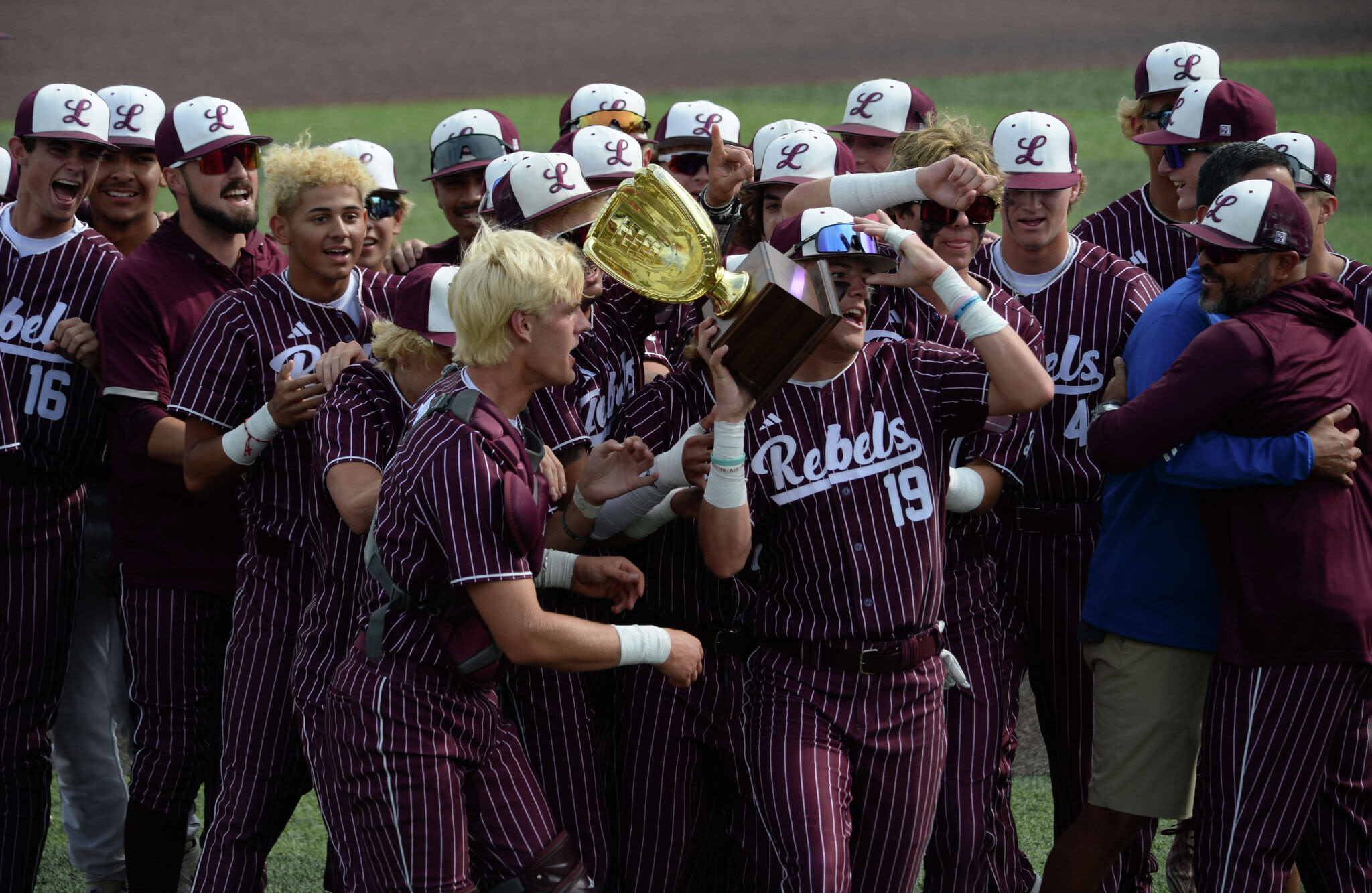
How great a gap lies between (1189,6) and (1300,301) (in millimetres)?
17702

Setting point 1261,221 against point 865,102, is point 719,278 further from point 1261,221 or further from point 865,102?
point 865,102

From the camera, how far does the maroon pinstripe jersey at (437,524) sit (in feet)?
9.63

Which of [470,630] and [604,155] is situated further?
[604,155]

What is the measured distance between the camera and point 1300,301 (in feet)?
11.9

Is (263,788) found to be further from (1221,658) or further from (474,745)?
(1221,658)

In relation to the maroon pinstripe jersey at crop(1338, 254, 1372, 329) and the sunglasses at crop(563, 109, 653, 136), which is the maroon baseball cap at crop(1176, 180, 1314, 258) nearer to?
the maroon pinstripe jersey at crop(1338, 254, 1372, 329)

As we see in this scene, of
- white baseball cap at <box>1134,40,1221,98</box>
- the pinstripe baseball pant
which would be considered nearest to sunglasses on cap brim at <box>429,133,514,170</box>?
white baseball cap at <box>1134,40,1221,98</box>

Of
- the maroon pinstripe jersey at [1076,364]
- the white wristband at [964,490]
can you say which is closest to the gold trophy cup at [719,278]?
the white wristband at [964,490]

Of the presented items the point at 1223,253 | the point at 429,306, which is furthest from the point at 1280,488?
the point at 429,306

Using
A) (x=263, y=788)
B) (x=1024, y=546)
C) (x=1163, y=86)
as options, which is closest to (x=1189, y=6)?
(x=1163, y=86)

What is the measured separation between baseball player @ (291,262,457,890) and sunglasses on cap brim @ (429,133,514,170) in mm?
1630

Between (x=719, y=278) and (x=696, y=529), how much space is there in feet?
2.54

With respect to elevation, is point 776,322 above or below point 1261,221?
below

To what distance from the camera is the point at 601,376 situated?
4043 millimetres
